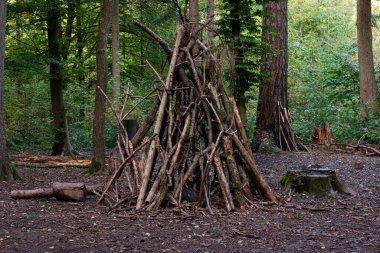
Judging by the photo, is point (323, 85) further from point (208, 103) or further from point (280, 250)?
point (280, 250)

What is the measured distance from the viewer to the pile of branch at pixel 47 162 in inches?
440

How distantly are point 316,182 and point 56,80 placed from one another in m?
8.33

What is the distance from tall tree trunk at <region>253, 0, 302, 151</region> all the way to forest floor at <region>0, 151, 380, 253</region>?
4.40 m

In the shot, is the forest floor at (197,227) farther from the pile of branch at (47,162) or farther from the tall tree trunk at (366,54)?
the tall tree trunk at (366,54)

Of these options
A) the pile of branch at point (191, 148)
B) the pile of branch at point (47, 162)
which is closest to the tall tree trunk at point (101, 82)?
the pile of branch at point (47, 162)

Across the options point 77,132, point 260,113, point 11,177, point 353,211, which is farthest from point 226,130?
point 77,132

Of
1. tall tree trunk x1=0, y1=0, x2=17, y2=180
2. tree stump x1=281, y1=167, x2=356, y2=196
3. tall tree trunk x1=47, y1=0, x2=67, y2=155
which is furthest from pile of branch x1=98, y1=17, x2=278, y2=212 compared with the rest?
tall tree trunk x1=47, y1=0, x2=67, y2=155

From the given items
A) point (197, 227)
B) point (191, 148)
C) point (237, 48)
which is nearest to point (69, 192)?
point (191, 148)

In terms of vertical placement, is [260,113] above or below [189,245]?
above

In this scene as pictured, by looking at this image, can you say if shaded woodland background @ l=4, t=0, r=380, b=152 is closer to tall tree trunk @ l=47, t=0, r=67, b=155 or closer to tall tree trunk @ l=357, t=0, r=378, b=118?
tall tree trunk @ l=47, t=0, r=67, b=155

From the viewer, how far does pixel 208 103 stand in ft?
22.0

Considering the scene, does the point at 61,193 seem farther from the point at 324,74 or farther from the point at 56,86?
the point at 324,74

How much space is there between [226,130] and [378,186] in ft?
9.86

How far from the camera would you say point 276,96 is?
12.2m
